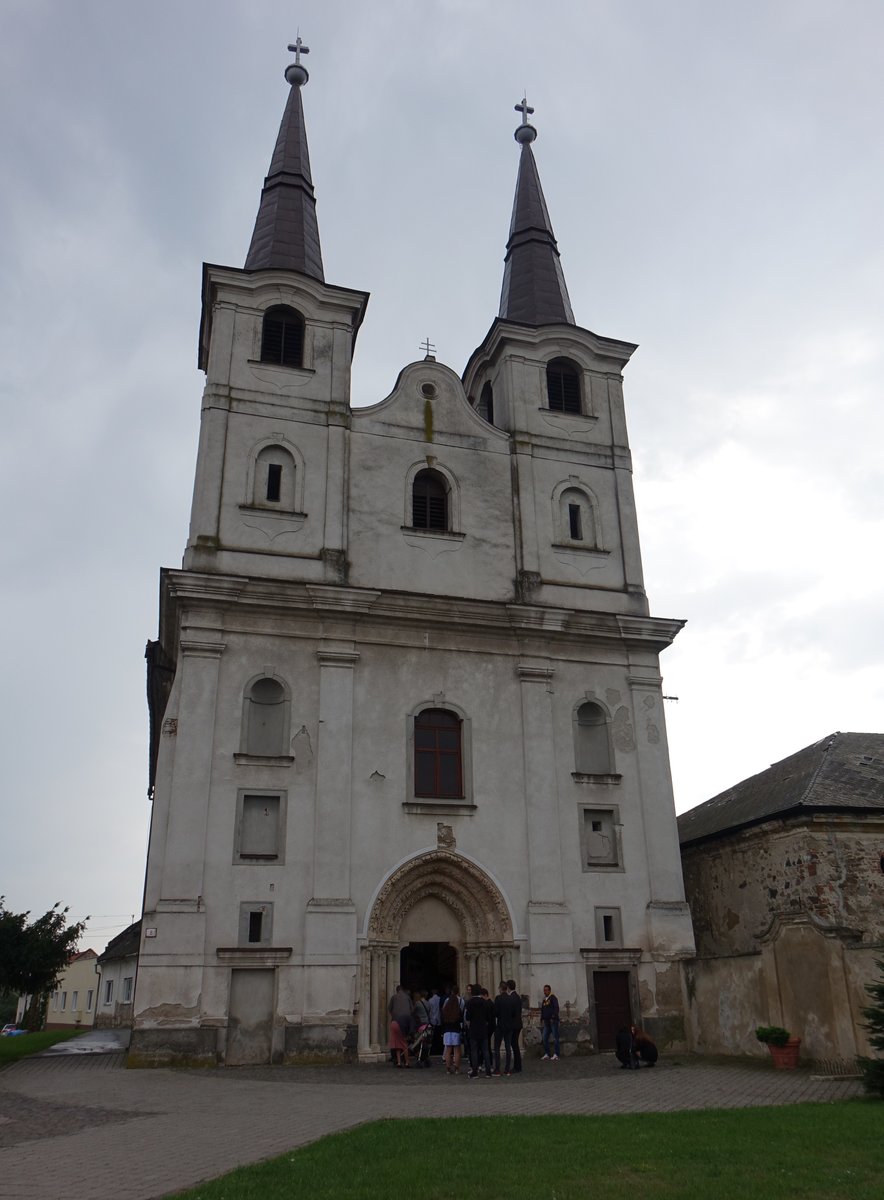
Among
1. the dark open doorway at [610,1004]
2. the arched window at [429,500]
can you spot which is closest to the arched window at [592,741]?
the dark open doorway at [610,1004]

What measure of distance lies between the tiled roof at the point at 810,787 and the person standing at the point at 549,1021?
6.16 metres

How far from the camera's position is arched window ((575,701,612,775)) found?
2236 cm

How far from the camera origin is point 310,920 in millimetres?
18859

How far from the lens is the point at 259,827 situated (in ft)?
64.3

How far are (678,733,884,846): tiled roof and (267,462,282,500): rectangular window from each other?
1293 cm

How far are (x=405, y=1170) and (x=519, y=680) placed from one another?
15.1 meters

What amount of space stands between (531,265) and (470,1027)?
22.6 m

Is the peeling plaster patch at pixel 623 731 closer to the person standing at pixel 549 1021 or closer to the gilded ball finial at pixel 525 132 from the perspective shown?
the person standing at pixel 549 1021

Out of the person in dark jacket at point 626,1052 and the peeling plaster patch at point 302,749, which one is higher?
the peeling plaster patch at point 302,749

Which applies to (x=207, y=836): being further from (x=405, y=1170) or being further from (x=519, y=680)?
(x=405, y=1170)

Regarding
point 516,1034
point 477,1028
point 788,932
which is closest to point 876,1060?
point 788,932

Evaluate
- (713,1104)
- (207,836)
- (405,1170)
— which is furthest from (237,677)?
(405,1170)

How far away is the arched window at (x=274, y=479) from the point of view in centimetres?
2272

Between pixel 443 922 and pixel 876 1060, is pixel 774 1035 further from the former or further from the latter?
pixel 443 922
